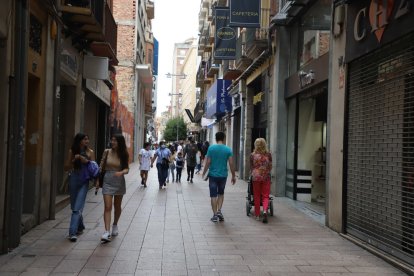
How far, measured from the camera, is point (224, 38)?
76.3 feet

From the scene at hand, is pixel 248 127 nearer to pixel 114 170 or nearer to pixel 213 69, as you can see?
pixel 114 170

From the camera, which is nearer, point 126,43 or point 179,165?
point 179,165

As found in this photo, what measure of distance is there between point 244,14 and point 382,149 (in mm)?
9268

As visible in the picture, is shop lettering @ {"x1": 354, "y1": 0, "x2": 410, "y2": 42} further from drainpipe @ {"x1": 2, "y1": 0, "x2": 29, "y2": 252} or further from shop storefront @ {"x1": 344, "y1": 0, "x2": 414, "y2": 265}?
drainpipe @ {"x1": 2, "y1": 0, "x2": 29, "y2": 252}

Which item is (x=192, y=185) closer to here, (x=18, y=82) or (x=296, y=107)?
(x=296, y=107)

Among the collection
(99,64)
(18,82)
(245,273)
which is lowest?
A: (245,273)

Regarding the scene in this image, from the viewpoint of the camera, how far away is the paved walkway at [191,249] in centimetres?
636

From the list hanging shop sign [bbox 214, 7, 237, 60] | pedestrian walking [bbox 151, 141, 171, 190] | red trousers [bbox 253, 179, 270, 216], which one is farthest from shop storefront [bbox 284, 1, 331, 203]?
hanging shop sign [bbox 214, 7, 237, 60]

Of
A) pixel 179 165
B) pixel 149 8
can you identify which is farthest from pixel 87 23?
pixel 149 8

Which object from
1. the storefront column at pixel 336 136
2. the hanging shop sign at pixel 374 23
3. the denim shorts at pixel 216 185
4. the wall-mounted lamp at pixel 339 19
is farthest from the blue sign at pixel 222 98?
the hanging shop sign at pixel 374 23

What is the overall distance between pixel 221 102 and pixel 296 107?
588 inches

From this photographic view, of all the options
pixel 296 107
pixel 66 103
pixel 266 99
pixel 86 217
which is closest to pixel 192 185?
pixel 266 99

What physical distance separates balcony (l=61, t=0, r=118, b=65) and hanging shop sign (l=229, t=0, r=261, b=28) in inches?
147

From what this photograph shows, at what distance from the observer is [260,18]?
1583cm
